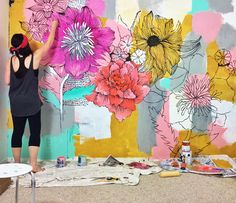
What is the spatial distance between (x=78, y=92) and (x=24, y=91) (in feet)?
1.54

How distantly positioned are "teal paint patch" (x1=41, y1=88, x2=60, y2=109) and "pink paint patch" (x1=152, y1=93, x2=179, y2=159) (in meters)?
0.84

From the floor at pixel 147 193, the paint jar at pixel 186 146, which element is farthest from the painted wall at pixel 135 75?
the floor at pixel 147 193

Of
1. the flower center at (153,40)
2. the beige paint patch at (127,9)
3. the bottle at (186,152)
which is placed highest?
the beige paint patch at (127,9)

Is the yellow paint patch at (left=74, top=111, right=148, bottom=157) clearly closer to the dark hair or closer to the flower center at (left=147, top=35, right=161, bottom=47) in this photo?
the flower center at (left=147, top=35, right=161, bottom=47)

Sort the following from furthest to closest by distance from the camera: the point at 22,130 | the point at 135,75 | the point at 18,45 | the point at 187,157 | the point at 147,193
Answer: the point at 135,75
the point at 187,157
the point at 22,130
the point at 18,45
the point at 147,193

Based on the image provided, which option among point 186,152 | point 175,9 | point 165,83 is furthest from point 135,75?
point 186,152

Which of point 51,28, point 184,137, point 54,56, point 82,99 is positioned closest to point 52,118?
point 82,99

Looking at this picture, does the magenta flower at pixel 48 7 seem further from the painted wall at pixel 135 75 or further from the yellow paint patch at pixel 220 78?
the yellow paint patch at pixel 220 78

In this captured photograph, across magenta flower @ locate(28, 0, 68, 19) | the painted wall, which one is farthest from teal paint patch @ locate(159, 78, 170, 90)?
magenta flower @ locate(28, 0, 68, 19)

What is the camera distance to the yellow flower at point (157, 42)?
2.86 meters

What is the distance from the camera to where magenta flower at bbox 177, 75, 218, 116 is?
2.91 m

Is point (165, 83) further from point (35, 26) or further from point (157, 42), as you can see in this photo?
point (35, 26)

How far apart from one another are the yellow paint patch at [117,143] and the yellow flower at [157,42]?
432 millimetres

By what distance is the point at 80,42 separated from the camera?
9.38 feet
